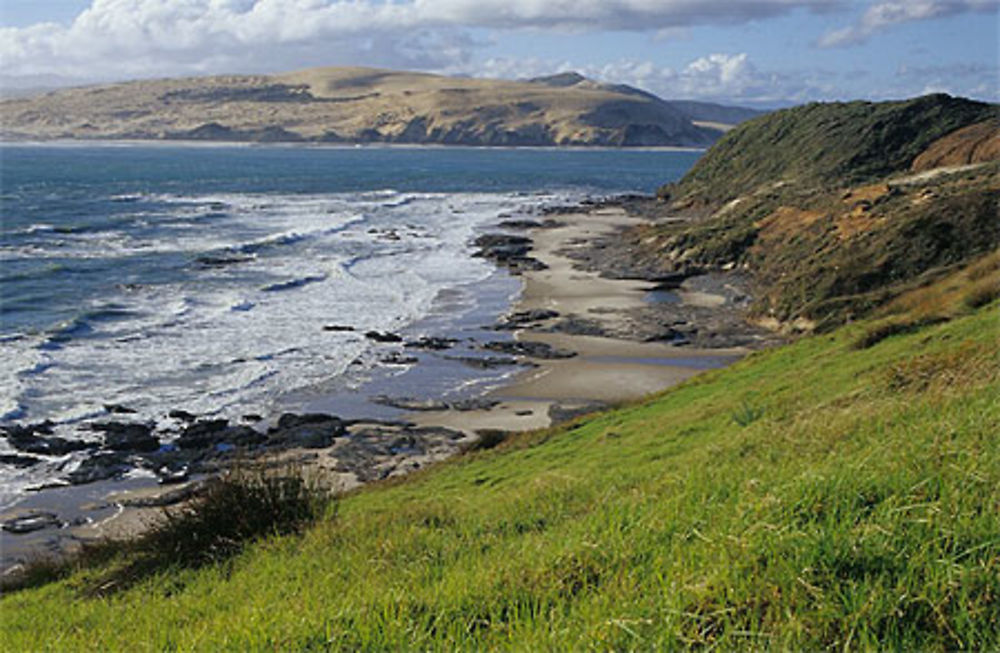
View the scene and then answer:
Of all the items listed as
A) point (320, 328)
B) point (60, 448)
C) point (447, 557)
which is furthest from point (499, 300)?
point (447, 557)

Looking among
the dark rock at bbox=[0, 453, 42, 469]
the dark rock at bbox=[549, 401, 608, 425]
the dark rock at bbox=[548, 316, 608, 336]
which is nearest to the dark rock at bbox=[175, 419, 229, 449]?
the dark rock at bbox=[0, 453, 42, 469]

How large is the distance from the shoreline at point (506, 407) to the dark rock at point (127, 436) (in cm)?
183

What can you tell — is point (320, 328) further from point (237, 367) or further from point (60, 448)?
point (60, 448)

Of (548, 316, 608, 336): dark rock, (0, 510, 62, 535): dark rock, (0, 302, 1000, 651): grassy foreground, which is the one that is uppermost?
(0, 302, 1000, 651): grassy foreground

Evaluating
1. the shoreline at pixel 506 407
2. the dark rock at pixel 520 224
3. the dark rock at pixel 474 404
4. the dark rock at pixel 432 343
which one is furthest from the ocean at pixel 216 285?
the dark rock at pixel 474 404

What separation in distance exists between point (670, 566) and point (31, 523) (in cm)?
1767

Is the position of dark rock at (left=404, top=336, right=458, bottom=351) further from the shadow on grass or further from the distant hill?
the shadow on grass

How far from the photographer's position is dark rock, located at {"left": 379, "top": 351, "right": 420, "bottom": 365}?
32328mm

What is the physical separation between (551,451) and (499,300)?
2595 cm

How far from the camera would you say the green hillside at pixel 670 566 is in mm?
4484

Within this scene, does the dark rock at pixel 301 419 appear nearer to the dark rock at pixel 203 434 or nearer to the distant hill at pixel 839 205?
the dark rock at pixel 203 434

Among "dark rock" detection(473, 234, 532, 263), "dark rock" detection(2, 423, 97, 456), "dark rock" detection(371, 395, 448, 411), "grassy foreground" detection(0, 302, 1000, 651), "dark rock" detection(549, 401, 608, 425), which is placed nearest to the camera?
"grassy foreground" detection(0, 302, 1000, 651)

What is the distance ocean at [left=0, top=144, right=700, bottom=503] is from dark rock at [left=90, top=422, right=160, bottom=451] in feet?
3.11

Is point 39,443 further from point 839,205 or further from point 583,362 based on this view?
point 839,205
